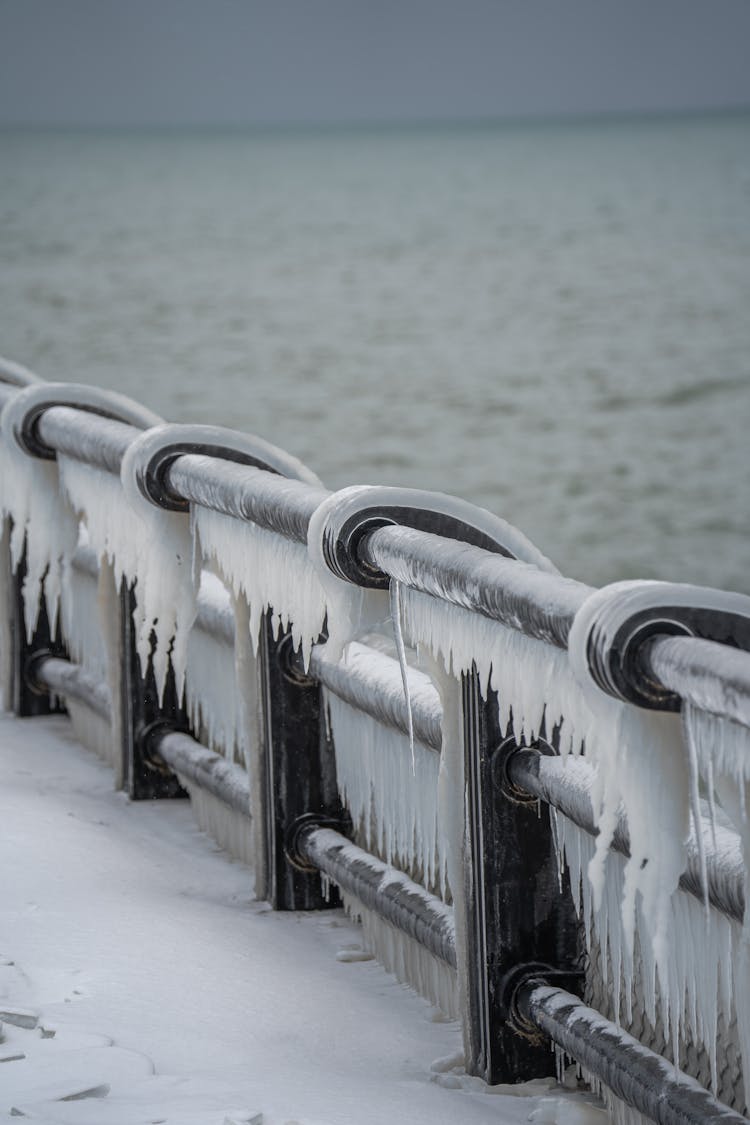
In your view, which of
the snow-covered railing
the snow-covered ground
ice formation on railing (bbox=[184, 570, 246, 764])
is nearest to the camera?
the snow-covered railing

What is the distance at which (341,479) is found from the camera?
25672mm

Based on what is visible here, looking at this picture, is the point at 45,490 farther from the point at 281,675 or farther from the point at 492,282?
the point at 492,282

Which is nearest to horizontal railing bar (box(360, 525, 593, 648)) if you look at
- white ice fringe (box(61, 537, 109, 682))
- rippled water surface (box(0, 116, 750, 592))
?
white ice fringe (box(61, 537, 109, 682))

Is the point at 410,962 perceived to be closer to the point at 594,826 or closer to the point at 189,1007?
the point at 189,1007

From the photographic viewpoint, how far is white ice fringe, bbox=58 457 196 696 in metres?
3.42

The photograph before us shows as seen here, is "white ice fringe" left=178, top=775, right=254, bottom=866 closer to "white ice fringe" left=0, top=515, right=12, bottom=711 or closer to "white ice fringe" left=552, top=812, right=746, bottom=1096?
"white ice fringe" left=0, top=515, right=12, bottom=711

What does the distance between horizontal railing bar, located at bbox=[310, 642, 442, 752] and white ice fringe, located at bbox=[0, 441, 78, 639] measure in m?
1.03

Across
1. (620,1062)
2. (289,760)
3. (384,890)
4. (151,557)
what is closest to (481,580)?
(620,1062)

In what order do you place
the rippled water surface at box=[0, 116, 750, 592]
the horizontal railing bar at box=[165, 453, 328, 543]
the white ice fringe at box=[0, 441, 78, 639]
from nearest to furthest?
1. the horizontal railing bar at box=[165, 453, 328, 543]
2. the white ice fringe at box=[0, 441, 78, 639]
3. the rippled water surface at box=[0, 116, 750, 592]

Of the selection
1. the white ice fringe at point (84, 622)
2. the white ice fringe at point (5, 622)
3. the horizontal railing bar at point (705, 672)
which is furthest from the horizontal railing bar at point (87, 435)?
the horizontal railing bar at point (705, 672)

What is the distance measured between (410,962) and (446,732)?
541 millimetres

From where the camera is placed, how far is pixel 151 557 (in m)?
3.43

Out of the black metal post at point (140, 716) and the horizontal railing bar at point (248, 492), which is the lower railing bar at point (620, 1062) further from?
the black metal post at point (140, 716)

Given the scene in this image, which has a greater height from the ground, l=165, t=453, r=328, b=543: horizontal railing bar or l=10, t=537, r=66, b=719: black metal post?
l=165, t=453, r=328, b=543: horizontal railing bar
